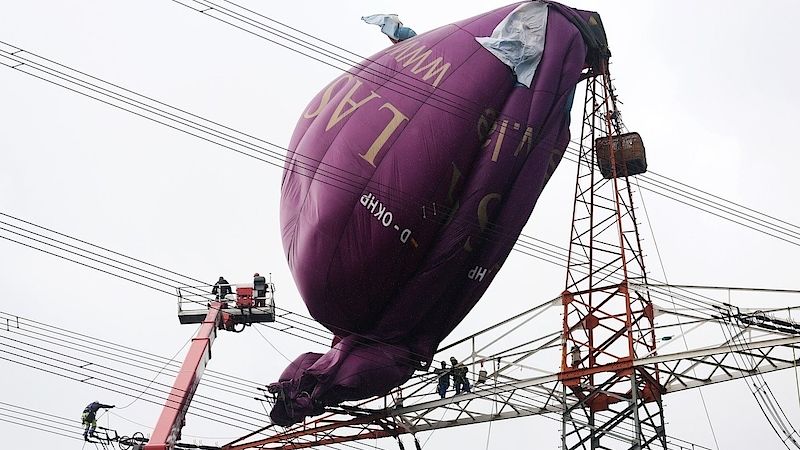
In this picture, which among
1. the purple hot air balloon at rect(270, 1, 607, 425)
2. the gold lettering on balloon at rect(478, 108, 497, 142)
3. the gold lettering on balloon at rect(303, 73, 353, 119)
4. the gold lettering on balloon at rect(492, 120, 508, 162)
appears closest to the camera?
the purple hot air balloon at rect(270, 1, 607, 425)

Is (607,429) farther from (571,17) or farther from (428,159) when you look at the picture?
(571,17)

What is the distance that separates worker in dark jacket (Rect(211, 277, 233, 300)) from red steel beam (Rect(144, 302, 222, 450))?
0.32 meters

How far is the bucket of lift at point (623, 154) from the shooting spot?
40844mm

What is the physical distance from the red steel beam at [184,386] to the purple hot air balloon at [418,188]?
97.0 inches

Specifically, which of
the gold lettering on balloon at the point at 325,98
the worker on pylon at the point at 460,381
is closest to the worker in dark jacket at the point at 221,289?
the gold lettering on balloon at the point at 325,98

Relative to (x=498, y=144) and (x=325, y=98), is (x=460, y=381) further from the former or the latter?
(x=325, y=98)

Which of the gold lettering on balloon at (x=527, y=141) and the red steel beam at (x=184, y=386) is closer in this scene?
the red steel beam at (x=184, y=386)

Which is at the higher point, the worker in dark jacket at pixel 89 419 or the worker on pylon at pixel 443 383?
the worker on pylon at pixel 443 383

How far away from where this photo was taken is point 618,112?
41.2 meters

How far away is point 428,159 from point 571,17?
6620 millimetres

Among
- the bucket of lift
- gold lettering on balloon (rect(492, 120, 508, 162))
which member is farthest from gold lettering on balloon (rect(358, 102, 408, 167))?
the bucket of lift

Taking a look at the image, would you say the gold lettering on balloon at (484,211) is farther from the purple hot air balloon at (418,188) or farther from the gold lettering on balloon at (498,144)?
the gold lettering on balloon at (498,144)

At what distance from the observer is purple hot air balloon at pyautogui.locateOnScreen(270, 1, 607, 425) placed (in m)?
38.0

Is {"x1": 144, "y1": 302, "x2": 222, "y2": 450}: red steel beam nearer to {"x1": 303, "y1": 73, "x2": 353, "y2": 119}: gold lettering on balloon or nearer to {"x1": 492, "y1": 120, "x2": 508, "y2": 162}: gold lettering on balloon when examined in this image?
{"x1": 303, "y1": 73, "x2": 353, "y2": 119}: gold lettering on balloon
